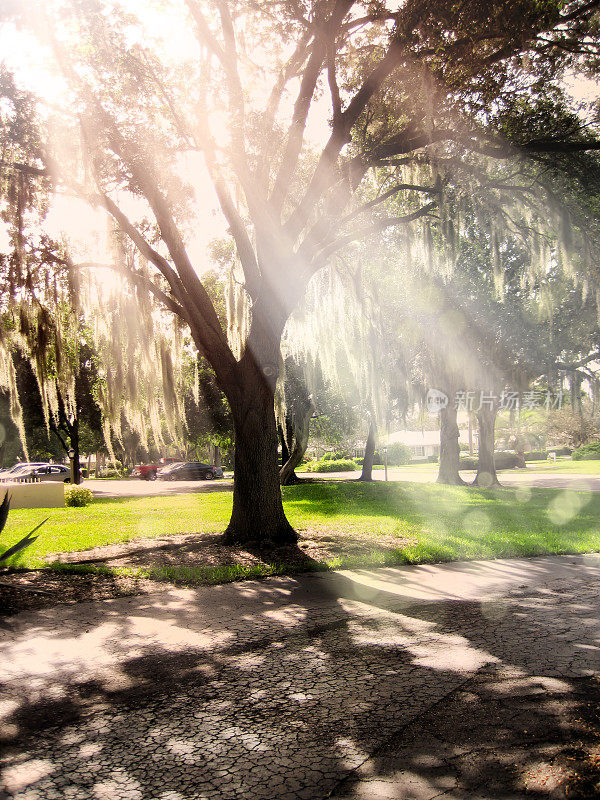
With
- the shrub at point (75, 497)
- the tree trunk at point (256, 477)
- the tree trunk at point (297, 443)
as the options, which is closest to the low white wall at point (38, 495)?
the shrub at point (75, 497)

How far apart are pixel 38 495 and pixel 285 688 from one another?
54.4ft

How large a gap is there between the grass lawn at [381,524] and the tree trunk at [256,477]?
1109 mm

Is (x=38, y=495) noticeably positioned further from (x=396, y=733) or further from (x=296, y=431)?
(x=396, y=733)

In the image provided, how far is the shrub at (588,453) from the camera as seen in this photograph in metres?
52.5

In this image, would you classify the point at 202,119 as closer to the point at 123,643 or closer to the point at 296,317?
the point at 296,317

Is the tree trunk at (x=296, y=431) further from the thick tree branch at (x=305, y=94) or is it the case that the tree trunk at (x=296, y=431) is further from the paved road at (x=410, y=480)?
the thick tree branch at (x=305, y=94)

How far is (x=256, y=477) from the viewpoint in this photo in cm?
924

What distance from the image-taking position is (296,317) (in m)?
14.3

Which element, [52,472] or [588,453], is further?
[588,453]

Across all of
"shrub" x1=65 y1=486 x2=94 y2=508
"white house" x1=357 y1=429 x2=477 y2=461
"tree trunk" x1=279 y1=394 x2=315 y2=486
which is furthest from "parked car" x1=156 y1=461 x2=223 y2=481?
"white house" x1=357 y1=429 x2=477 y2=461

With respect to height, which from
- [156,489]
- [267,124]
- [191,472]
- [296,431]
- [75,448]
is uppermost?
[267,124]

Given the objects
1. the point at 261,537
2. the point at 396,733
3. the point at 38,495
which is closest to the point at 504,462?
the point at 38,495

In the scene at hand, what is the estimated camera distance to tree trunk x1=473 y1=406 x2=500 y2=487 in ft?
77.4

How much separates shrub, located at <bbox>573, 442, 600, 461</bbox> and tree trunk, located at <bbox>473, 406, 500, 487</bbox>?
31.9 meters
